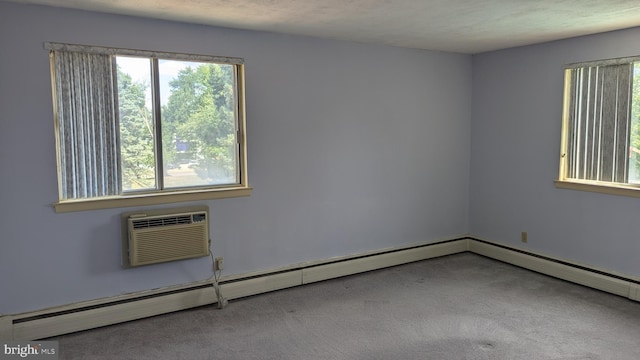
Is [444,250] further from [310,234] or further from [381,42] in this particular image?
[381,42]

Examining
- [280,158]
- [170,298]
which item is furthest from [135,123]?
[170,298]

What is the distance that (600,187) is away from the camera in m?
4.23

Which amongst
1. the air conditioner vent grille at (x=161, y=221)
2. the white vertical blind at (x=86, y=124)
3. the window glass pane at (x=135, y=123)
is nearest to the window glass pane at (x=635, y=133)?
the air conditioner vent grille at (x=161, y=221)

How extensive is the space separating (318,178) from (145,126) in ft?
5.47

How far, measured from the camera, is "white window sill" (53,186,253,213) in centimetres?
339

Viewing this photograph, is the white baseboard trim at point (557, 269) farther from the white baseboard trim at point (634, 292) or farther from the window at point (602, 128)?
the window at point (602, 128)

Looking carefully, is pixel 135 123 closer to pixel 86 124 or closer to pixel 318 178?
pixel 86 124

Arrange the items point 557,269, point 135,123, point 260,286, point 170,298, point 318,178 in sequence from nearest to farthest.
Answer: point 135,123
point 170,298
point 260,286
point 318,178
point 557,269

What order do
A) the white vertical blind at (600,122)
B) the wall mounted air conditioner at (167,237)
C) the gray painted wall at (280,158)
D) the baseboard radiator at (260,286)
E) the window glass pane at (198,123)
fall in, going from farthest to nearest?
1. the white vertical blind at (600,122)
2. the window glass pane at (198,123)
3. the wall mounted air conditioner at (167,237)
4. the baseboard radiator at (260,286)
5. the gray painted wall at (280,158)

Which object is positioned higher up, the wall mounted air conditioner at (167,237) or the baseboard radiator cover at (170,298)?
the wall mounted air conditioner at (167,237)

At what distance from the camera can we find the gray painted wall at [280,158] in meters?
3.22

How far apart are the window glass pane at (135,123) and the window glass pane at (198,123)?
0.38 ft

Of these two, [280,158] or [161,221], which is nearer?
[161,221]

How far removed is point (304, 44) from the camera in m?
4.28
